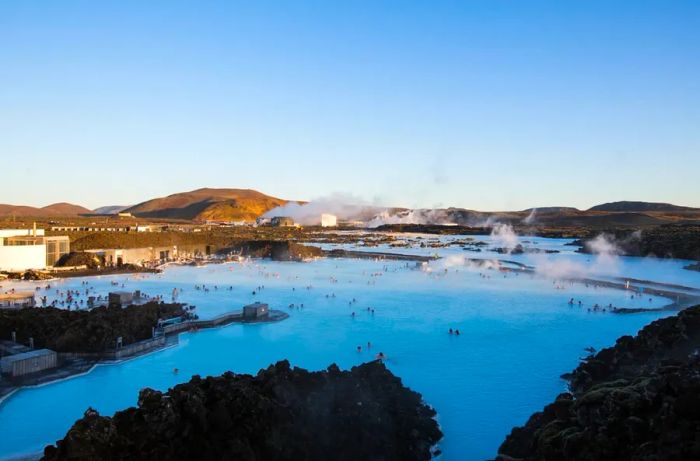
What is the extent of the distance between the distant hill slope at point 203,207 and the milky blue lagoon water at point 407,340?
98139 mm

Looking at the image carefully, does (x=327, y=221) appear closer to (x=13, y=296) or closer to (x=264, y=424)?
(x=13, y=296)

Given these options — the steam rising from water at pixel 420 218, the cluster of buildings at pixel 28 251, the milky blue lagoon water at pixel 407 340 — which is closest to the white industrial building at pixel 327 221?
the steam rising from water at pixel 420 218

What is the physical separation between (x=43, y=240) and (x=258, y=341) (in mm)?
23278

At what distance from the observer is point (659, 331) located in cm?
1288

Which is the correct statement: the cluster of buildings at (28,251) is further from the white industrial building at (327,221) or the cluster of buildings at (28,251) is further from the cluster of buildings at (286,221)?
the white industrial building at (327,221)

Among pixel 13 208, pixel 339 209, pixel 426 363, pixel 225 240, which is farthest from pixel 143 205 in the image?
pixel 426 363

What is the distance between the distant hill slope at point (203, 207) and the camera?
5085 inches

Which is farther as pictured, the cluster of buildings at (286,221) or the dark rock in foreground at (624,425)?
the cluster of buildings at (286,221)

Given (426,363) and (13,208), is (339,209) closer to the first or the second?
(13,208)

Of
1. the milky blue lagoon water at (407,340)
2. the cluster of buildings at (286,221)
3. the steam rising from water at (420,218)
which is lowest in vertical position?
the milky blue lagoon water at (407,340)

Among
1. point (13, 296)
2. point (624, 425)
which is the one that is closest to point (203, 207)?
point (13, 296)

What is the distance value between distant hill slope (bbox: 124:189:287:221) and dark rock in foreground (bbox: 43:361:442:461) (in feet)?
388

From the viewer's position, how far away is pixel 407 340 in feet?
54.4

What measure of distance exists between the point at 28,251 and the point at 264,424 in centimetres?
2975
